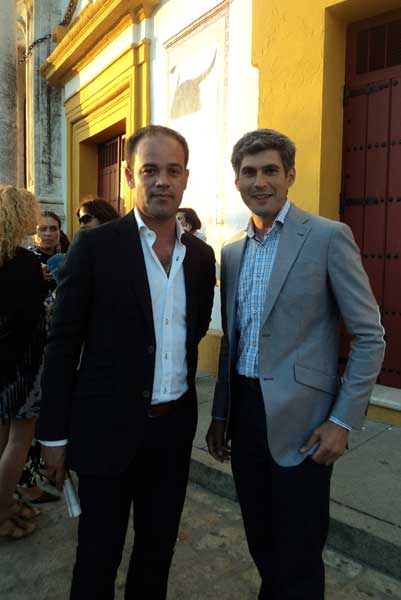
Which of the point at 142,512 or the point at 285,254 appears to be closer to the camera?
the point at 285,254

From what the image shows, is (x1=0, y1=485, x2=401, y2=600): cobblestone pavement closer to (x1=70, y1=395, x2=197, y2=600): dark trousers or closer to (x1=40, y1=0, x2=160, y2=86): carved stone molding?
(x1=70, y1=395, x2=197, y2=600): dark trousers

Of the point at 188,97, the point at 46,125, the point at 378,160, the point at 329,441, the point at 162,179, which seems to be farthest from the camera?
the point at 46,125

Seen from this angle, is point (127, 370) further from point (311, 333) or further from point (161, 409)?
point (311, 333)

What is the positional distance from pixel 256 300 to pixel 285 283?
0.48 feet

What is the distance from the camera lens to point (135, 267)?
1.65 metres

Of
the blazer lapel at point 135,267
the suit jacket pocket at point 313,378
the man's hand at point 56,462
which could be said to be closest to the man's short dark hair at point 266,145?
the blazer lapel at point 135,267

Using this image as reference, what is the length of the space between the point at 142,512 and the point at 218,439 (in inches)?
15.6

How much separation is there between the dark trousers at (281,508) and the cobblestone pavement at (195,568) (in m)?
0.55

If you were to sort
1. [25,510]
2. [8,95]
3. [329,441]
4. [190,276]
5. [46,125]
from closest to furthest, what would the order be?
[329,441] → [190,276] → [25,510] → [8,95] → [46,125]

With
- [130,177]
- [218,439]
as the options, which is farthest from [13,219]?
[218,439]

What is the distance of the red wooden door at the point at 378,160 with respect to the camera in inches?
154

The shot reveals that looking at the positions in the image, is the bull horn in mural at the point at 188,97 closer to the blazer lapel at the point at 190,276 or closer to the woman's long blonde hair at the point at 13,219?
the woman's long blonde hair at the point at 13,219

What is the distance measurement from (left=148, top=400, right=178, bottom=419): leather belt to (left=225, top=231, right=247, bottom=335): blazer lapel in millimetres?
354

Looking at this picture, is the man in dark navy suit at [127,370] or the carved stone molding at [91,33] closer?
the man in dark navy suit at [127,370]
